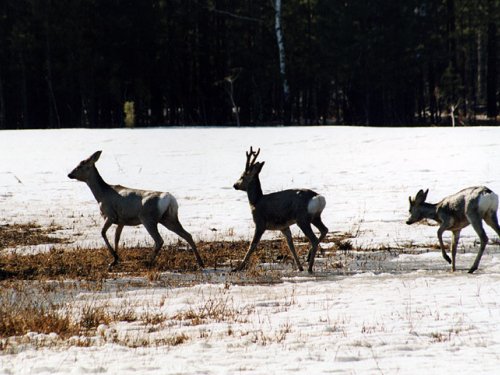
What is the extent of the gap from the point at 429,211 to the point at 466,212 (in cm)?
94

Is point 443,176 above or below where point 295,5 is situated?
below

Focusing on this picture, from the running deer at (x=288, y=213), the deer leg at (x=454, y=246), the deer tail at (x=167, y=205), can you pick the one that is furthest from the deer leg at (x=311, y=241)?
the deer tail at (x=167, y=205)

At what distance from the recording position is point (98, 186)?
1609 cm

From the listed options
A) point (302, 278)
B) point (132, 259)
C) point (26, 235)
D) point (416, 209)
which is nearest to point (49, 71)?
point (26, 235)

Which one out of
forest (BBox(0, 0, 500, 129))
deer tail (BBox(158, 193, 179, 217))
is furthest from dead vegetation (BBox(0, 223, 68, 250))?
forest (BBox(0, 0, 500, 129))

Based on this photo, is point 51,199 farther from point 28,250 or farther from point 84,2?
point 84,2

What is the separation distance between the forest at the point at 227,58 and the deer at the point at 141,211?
32.8m

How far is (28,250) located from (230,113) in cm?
4317

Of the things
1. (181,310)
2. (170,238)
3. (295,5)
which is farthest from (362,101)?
(181,310)

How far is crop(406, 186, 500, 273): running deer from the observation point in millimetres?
13594

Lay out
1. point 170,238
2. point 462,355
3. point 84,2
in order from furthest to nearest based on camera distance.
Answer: point 84,2 < point 170,238 < point 462,355

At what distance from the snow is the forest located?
16721 millimetres

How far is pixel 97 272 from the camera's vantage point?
1407 centimetres

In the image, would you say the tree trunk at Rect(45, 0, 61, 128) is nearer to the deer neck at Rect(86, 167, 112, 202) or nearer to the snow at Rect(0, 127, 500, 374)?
the snow at Rect(0, 127, 500, 374)
